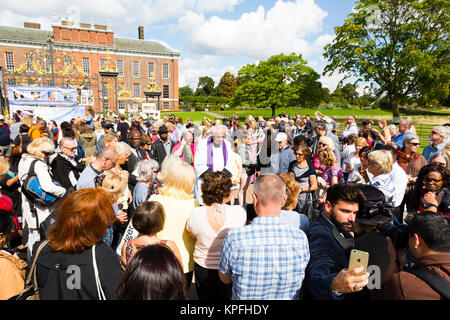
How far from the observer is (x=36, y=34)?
1868 inches

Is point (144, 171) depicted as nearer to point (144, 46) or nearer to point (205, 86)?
point (144, 46)

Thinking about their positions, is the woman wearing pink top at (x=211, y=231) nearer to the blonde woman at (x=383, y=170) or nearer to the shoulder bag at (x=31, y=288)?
the shoulder bag at (x=31, y=288)

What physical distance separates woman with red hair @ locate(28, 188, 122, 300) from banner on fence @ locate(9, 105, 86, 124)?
41.9 ft

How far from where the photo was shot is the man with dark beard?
1.55m

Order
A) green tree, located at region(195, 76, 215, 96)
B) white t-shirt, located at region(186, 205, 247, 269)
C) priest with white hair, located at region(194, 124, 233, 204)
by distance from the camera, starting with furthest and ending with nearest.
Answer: green tree, located at region(195, 76, 215, 96)
priest with white hair, located at region(194, 124, 233, 204)
white t-shirt, located at region(186, 205, 247, 269)

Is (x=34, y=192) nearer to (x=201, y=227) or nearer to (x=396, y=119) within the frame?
(x=201, y=227)

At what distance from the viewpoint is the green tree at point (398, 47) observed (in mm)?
22000

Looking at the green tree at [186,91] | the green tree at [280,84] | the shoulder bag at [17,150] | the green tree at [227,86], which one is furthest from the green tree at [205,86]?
the shoulder bag at [17,150]

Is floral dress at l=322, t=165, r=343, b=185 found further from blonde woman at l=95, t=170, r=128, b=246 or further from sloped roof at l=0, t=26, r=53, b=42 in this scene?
sloped roof at l=0, t=26, r=53, b=42

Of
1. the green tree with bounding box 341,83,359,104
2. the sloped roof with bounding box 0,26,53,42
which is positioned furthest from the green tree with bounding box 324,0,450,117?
the green tree with bounding box 341,83,359,104

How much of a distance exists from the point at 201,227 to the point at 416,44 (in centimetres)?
2811
